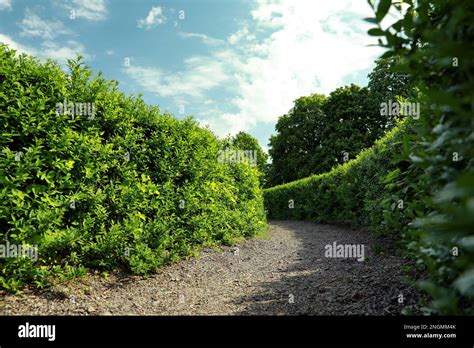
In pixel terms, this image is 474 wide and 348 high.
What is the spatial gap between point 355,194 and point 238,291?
7.95m

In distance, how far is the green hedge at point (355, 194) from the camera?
21.6 ft

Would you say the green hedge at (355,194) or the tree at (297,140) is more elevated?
the tree at (297,140)

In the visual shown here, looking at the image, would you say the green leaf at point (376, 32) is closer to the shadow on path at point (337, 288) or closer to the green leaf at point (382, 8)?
the green leaf at point (382, 8)

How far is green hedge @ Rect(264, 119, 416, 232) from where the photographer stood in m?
6.57

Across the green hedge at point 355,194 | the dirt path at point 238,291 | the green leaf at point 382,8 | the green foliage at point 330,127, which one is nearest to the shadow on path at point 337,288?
the dirt path at point 238,291

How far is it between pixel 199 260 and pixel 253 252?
2196mm

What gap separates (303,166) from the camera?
35125 mm

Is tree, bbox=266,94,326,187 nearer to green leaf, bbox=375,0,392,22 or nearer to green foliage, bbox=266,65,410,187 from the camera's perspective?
green foliage, bbox=266,65,410,187

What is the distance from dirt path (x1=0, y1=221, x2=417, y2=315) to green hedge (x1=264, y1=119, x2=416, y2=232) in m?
0.97

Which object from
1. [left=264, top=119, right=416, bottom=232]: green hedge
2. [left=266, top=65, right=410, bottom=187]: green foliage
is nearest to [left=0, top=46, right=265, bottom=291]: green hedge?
[left=264, top=119, right=416, bottom=232]: green hedge

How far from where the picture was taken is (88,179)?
5.44 m

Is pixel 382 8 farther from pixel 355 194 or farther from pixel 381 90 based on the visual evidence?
pixel 381 90

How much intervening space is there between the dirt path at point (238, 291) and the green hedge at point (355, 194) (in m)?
0.97
